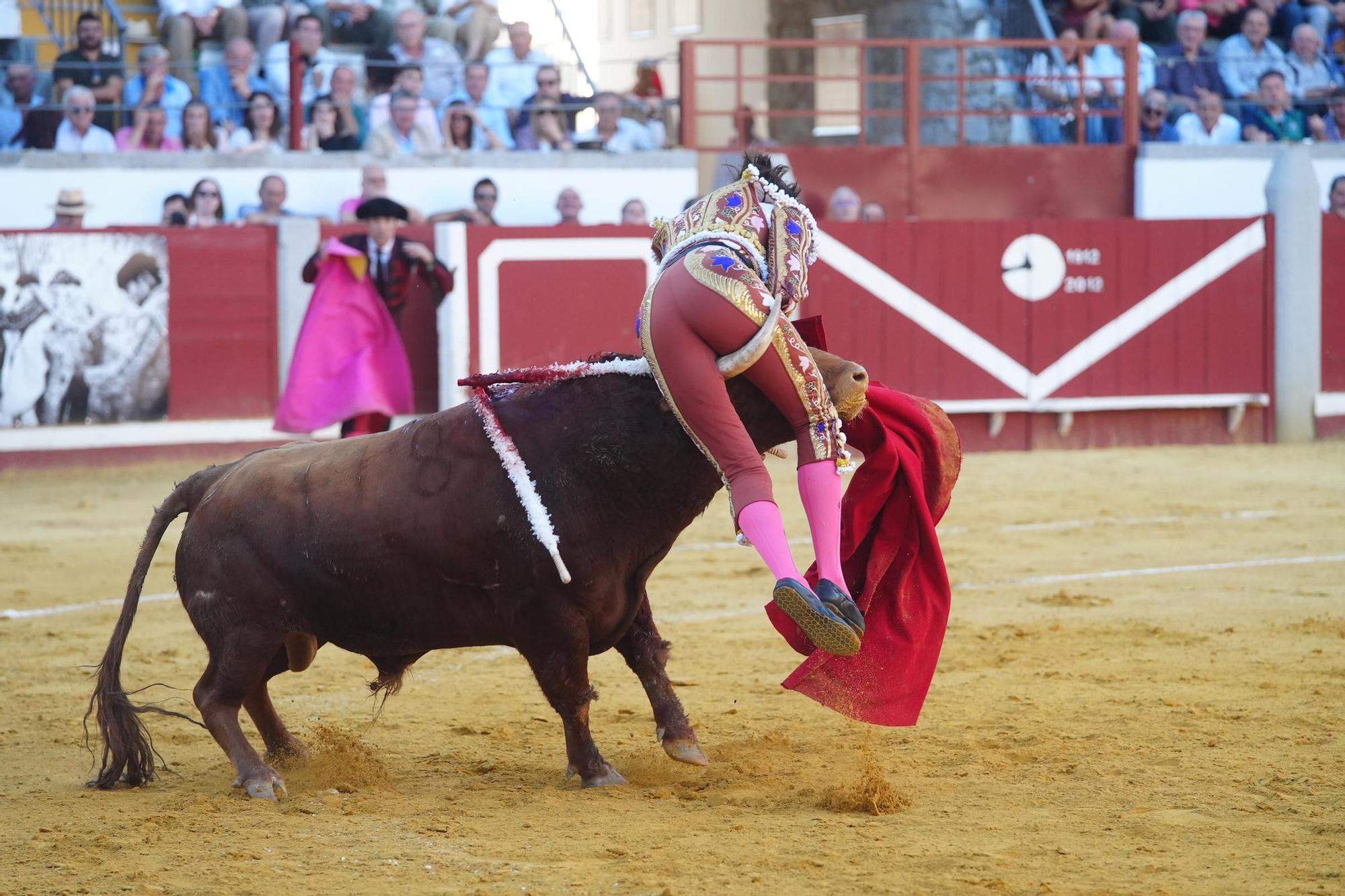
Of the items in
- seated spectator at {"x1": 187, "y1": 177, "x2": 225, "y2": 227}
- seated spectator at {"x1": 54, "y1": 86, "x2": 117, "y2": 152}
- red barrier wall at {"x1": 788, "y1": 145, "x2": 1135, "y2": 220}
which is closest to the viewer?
seated spectator at {"x1": 187, "y1": 177, "x2": 225, "y2": 227}

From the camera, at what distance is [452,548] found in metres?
3.49

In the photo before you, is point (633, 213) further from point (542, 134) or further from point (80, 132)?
point (80, 132)

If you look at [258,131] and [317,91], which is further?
[317,91]

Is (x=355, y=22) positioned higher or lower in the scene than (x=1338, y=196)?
higher

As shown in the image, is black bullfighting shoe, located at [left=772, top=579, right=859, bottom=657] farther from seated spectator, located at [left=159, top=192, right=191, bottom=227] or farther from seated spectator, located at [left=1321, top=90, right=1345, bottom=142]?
seated spectator, located at [left=1321, top=90, right=1345, bottom=142]

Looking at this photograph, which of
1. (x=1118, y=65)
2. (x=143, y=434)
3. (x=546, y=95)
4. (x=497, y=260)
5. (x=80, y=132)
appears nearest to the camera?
(x=143, y=434)

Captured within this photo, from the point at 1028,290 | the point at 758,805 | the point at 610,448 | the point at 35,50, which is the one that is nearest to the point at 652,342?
the point at 610,448

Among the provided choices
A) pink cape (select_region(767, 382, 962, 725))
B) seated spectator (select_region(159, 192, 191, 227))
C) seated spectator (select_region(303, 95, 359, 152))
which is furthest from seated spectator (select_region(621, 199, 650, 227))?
pink cape (select_region(767, 382, 962, 725))

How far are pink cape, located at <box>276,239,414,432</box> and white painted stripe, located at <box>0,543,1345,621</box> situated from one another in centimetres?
232

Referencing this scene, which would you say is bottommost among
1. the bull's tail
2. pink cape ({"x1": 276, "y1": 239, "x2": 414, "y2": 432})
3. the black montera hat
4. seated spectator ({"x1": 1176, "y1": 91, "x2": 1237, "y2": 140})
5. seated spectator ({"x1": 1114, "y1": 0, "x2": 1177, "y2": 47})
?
the bull's tail

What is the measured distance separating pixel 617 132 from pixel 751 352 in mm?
8842

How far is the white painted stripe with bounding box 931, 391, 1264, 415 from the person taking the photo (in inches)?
423

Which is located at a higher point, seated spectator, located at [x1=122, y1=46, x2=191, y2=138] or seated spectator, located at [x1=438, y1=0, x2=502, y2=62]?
seated spectator, located at [x1=438, y1=0, x2=502, y2=62]

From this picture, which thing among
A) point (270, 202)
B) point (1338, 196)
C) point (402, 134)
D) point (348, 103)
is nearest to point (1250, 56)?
A: point (1338, 196)
